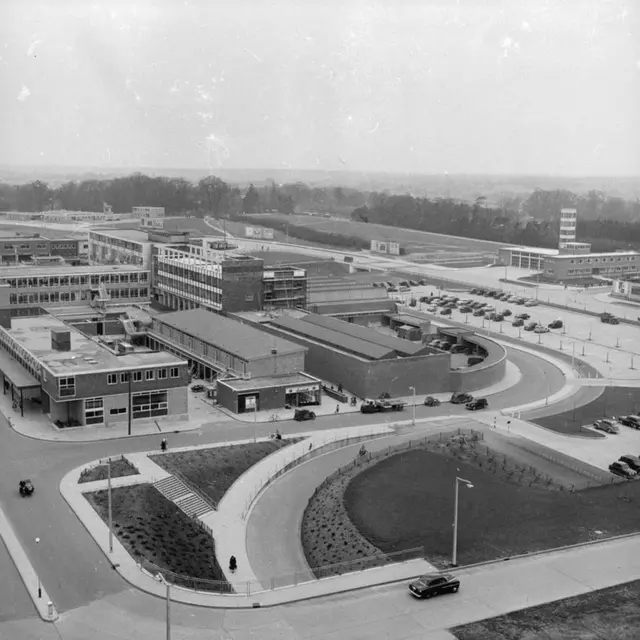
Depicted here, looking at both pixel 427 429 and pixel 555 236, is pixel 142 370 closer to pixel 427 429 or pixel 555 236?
pixel 427 429

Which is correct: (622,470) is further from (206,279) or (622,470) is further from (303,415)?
(206,279)

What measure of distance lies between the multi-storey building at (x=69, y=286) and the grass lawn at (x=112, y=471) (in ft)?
57.3

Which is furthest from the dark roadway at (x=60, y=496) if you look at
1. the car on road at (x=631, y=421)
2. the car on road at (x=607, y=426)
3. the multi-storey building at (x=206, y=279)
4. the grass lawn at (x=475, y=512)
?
the multi-storey building at (x=206, y=279)

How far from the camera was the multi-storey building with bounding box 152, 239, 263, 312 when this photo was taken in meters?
32.5

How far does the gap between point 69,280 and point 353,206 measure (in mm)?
83570

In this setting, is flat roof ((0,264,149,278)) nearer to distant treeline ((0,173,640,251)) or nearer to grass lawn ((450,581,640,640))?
grass lawn ((450,581,640,640))

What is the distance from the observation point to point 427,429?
871 inches

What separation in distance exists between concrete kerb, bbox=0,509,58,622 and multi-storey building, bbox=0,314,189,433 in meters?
5.94

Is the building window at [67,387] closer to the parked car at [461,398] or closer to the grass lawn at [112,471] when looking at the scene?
the grass lawn at [112,471]

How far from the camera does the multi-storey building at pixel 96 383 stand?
21047 millimetres

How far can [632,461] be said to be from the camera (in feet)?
62.5

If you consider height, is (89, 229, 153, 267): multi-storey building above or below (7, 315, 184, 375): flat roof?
above

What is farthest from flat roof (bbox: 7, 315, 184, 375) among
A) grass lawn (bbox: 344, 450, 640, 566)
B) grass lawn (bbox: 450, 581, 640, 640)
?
grass lawn (bbox: 450, 581, 640, 640)

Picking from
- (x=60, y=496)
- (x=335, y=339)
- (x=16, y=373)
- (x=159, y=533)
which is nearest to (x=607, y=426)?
(x=335, y=339)
